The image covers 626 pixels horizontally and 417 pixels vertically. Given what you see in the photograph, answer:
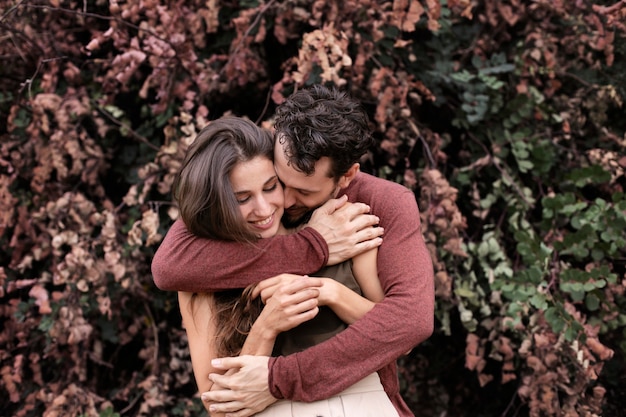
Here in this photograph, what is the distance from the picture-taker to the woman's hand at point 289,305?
1.86 m

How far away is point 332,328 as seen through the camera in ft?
6.50

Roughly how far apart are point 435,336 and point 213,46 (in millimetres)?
1927

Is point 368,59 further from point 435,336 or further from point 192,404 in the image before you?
point 192,404

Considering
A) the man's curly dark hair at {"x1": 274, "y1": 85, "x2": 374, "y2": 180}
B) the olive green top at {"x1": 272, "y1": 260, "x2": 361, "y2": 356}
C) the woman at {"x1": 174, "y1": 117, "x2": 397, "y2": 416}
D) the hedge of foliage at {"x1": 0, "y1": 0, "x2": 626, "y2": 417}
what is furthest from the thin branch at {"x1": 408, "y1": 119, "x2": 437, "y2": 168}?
the olive green top at {"x1": 272, "y1": 260, "x2": 361, "y2": 356}

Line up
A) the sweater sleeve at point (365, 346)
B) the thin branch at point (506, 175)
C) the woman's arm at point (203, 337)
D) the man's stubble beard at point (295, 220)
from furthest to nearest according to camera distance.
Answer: the thin branch at point (506, 175) → the man's stubble beard at point (295, 220) → the woman's arm at point (203, 337) → the sweater sleeve at point (365, 346)

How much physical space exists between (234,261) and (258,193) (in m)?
0.22

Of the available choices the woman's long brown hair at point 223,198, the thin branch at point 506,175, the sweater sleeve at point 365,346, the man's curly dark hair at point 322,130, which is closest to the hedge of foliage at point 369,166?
the thin branch at point 506,175

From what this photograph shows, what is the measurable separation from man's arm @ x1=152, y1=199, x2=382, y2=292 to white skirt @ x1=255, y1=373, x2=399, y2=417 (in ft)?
1.23

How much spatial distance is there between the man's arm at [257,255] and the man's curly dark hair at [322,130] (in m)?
0.19

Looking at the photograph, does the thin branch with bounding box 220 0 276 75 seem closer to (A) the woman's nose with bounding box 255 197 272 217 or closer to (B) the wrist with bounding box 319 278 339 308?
(A) the woman's nose with bounding box 255 197 272 217

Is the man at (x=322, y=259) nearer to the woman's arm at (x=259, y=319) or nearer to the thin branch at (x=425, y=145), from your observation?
the woman's arm at (x=259, y=319)

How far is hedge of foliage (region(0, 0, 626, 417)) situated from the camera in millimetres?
2730

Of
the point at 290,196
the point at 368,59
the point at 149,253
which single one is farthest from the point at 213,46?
the point at 290,196

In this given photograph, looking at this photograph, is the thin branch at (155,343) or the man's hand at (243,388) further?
the thin branch at (155,343)
